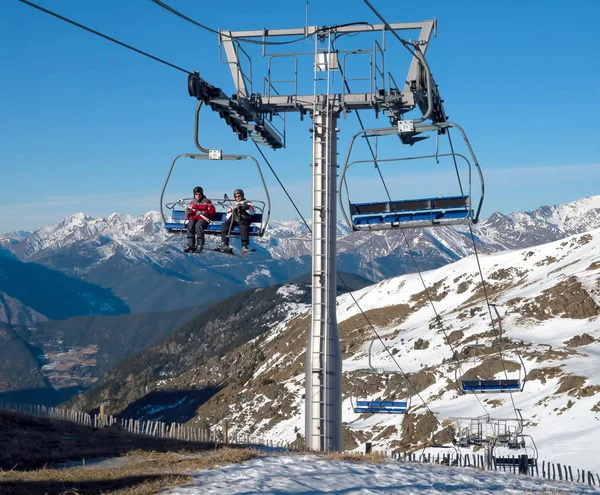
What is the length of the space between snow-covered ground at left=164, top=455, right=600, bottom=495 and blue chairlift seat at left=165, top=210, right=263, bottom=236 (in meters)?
6.16

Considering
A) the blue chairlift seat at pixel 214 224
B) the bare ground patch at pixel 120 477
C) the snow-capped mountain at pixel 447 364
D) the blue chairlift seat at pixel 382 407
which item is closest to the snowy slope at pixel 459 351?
the snow-capped mountain at pixel 447 364

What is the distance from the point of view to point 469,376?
2761 inches

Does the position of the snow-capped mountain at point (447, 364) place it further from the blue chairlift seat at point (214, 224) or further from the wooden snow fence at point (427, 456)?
the blue chairlift seat at point (214, 224)

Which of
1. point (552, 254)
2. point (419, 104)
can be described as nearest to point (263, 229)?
point (419, 104)

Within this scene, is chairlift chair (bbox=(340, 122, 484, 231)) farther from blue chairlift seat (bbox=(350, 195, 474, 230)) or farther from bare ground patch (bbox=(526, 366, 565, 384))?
bare ground patch (bbox=(526, 366, 565, 384))

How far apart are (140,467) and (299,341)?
123830mm

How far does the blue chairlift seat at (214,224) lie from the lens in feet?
68.0

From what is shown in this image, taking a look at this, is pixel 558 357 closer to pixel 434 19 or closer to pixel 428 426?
pixel 428 426

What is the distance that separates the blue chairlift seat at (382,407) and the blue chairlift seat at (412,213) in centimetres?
2060

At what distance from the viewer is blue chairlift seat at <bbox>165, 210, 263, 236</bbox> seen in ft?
68.0

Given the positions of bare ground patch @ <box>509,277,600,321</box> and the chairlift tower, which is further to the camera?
bare ground patch @ <box>509,277,600,321</box>

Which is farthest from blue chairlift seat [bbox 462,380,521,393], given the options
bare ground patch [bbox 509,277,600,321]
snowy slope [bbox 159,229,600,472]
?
bare ground patch [bbox 509,277,600,321]

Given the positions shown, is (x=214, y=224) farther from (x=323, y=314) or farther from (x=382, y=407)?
(x=382, y=407)

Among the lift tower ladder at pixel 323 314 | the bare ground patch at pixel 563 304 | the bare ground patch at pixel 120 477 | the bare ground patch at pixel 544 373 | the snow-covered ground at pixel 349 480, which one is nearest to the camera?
the snow-covered ground at pixel 349 480
